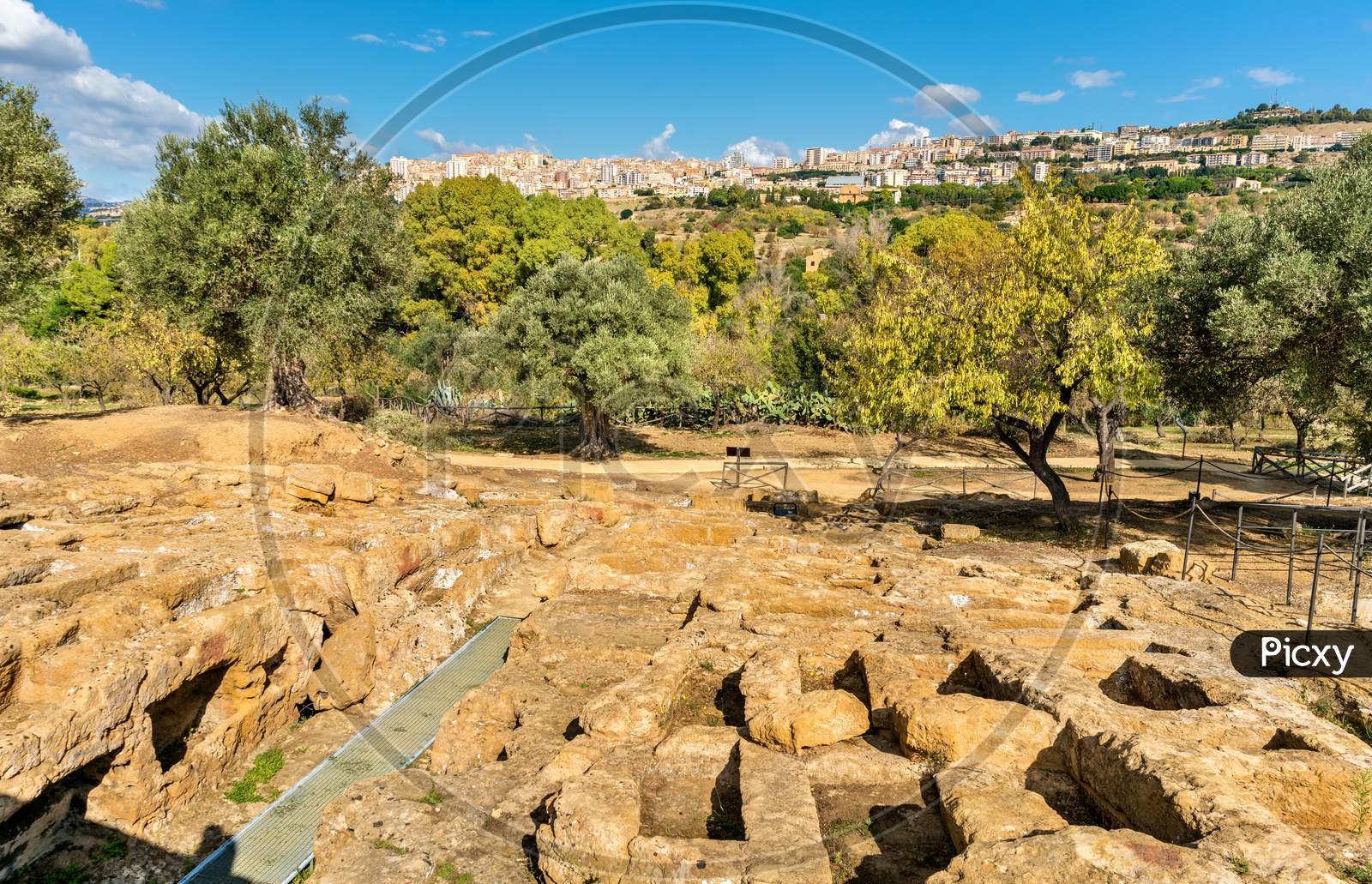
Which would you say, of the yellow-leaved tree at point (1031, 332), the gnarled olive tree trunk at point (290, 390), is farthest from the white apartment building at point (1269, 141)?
the gnarled olive tree trunk at point (290, 390)

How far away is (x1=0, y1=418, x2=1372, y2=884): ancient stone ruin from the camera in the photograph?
5895mm

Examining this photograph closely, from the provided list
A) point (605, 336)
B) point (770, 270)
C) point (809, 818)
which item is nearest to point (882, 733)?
point (809, 818)

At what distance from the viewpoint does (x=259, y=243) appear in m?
23.2

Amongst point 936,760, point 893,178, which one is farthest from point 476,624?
point 893,178

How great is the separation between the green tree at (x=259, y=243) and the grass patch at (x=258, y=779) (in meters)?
16.5

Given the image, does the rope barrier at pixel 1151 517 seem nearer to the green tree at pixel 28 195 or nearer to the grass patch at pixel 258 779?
the grass patch at pixel 258 779

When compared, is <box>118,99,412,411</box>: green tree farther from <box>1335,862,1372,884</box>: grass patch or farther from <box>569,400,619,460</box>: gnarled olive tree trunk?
<box>1335,862,1372,884</box>: grass patch

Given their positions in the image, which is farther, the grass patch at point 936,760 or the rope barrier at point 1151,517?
the rope barrier at point 1151,517

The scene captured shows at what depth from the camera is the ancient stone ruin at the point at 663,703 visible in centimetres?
589

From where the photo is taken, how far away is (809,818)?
20.5 feet

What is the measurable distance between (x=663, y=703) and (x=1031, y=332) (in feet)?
42.8

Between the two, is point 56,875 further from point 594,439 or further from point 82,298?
point 82,298

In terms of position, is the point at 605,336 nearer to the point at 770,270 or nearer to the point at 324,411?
the point at 324,411

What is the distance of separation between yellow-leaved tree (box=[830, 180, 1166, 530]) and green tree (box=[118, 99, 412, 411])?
16897 mm
